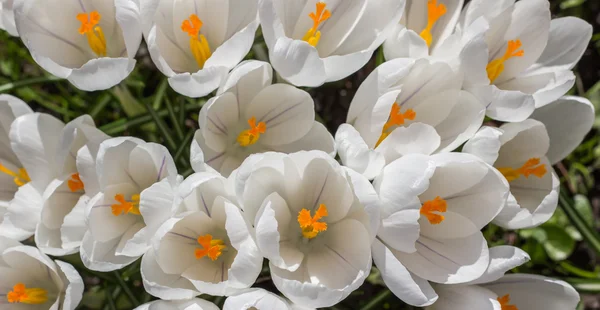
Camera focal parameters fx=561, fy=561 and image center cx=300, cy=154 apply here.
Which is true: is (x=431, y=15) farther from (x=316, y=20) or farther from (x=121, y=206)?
(x=121, y=206)

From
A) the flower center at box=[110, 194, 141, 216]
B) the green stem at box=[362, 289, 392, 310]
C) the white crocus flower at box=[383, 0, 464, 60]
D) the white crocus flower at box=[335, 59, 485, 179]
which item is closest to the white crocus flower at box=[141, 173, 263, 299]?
the flower center at box=[110, 194, 141, 216]

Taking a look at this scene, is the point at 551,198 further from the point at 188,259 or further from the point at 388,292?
the point at 188,259

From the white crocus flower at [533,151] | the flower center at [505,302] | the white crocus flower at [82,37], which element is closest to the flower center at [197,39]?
the white crocus flower at [82,37]

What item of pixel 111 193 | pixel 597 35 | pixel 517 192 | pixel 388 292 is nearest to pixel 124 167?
pixel 111 193

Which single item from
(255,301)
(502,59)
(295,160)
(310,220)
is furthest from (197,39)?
(502,59)

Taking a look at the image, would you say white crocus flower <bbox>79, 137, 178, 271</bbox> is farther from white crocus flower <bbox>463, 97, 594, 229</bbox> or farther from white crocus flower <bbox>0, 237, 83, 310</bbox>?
white crocus flower <bbox>463, 97, 594, 229</bbox>

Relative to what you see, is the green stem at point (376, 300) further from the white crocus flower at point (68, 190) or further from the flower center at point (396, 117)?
the white crocus flower at point (68, 190)
